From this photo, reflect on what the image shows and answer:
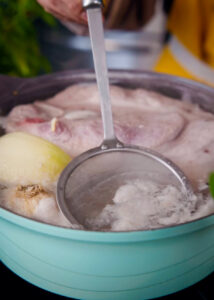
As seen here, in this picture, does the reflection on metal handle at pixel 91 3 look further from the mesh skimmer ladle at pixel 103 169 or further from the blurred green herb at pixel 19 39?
the blurred green herb at pixel 19 39

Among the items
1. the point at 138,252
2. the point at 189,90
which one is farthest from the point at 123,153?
the point at 189,90

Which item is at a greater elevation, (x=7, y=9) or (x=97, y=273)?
(x=7, y=9)

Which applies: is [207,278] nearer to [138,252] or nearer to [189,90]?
[138,252]

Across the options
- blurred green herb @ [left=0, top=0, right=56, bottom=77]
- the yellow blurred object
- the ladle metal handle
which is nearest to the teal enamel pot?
the ladle metal handle

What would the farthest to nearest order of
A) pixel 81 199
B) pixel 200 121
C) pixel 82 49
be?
pixel 82 49
pixel 200 121
pixel 81 199

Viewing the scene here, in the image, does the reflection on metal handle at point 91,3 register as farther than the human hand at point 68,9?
No

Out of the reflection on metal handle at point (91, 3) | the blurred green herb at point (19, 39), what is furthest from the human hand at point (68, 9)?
the blurred green herb at point (19, 39)
